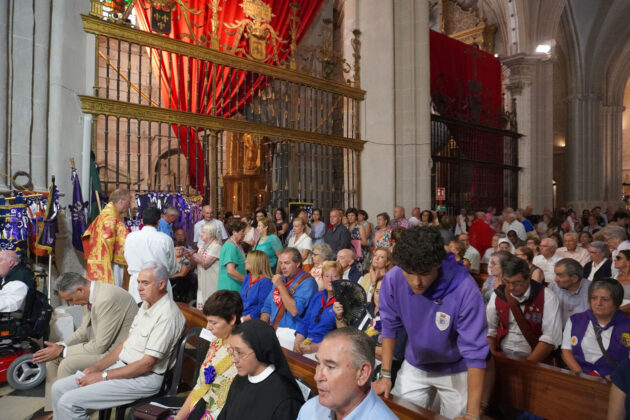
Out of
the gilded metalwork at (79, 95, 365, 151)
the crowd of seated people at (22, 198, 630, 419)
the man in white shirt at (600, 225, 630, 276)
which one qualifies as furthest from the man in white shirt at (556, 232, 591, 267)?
the gilded metalwork at (79, 95, 365, 151)

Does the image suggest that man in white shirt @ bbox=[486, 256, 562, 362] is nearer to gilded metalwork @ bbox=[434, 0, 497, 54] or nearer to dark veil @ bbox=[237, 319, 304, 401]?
dark veil @ bbox=[237, 319, 304, 401]

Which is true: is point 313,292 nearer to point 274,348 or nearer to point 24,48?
point 274,348

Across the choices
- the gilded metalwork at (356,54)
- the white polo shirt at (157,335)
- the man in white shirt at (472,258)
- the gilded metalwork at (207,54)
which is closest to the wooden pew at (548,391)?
the white polo shirt at (157,335)

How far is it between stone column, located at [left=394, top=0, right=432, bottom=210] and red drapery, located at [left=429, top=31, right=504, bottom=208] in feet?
7.40

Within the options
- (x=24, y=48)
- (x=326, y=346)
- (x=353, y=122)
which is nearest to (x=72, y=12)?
(x=24, y=48)

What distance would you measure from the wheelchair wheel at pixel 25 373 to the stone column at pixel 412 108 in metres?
9.29

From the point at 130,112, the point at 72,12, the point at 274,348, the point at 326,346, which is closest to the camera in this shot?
the point at 326,346

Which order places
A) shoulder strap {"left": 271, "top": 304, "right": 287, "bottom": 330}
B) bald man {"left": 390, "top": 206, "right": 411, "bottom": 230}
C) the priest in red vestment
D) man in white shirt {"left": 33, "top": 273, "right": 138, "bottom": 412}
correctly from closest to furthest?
man in white shirt {"left": 33, "top": 273, "right": 138, "bottom": 412} < shoulder strap {"left": 271, "top": 304, "right": 287, "bottom": 330} < the priest in red vestment < bald man {"left": 390, "top": 206, "right": 411, "bottom": 230}

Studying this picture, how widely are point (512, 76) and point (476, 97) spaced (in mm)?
3323

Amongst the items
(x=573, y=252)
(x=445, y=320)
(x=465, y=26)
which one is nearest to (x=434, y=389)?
(x=445, y=320)

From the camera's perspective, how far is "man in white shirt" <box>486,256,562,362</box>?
3.54 metres

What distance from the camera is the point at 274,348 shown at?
2.49 metres

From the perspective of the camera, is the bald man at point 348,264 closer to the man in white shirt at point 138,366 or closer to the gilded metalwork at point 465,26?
the man in white shirt at point 138,366

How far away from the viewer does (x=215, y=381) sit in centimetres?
298
